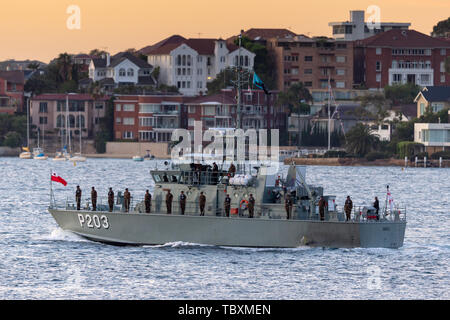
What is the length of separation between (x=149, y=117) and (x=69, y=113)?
15.1 m

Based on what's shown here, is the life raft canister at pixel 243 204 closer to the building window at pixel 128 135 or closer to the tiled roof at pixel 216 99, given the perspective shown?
the tiled roof at pixel 216 99

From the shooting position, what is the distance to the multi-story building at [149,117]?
182 metres

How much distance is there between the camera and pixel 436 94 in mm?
171875

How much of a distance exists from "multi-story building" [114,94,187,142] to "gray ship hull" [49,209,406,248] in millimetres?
127427

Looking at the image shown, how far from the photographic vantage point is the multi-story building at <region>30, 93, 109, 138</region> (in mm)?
189375

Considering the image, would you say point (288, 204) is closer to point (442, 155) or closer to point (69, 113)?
point (442, 155)

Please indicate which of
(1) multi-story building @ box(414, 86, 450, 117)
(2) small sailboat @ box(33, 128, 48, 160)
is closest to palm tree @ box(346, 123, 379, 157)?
(1) multi-story building @ box(414, 86, 450, 117)

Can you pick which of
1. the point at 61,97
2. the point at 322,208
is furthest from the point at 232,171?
the point at 61,97

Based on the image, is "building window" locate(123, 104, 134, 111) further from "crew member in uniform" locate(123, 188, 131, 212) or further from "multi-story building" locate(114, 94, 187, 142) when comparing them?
"crew member in uniform" locate(123, 188, 131, 212)

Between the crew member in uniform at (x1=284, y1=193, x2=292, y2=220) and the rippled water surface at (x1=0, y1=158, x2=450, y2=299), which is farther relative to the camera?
the crew member in uniform at (x1=284, y1=193, x2=292, y2=220)

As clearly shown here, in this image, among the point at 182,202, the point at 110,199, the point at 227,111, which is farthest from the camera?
the point at 227,111

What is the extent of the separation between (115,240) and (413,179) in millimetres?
75285
